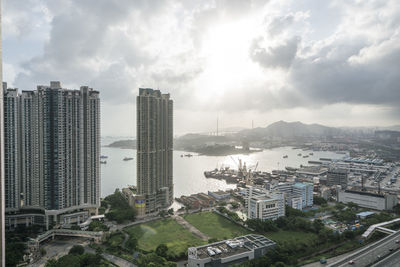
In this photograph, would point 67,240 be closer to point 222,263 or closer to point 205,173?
point 222,263

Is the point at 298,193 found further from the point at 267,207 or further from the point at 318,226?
the point at 318,226

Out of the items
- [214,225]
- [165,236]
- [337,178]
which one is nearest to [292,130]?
[337,178]

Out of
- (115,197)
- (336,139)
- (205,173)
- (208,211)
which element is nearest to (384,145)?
(336,139)

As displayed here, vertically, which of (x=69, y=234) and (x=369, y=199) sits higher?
(x=369, y=199)

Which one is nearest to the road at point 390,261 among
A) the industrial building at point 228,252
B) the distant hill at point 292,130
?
the industrial building at point 228,252

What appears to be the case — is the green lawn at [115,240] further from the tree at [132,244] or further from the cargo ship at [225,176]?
the cargo ship at [225,176]
